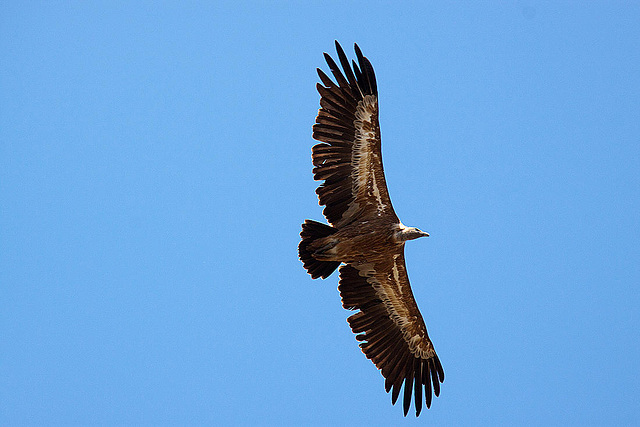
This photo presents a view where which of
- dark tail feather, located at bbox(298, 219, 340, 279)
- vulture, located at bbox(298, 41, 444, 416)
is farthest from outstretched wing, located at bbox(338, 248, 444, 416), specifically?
dark tail feather, located at bbox(298, 219, 340, 279)

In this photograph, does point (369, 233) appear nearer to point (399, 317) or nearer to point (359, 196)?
point (359, 196)

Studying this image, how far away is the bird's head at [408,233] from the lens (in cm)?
1170

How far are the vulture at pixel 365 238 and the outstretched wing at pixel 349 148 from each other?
15 mm

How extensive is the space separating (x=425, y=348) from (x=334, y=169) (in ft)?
11.3

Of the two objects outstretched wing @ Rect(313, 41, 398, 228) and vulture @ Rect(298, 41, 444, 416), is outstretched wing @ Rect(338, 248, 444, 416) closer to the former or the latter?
vulture @ Rect(298, 41, 444, 416)

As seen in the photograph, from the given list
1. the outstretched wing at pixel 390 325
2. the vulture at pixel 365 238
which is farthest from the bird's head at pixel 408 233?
the outstretched wing at pixel 390 325

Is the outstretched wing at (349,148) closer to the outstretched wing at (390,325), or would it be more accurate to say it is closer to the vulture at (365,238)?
the vulture at (365,238)

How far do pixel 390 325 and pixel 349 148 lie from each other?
10.1 ft

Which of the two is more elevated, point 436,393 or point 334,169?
point 334,169

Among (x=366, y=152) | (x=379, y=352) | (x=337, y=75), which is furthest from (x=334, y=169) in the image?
(x=379, y=352)

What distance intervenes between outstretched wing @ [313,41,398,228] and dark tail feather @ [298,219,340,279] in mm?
223

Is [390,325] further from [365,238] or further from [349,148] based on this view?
Answer: [349,148]

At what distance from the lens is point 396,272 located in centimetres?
1252

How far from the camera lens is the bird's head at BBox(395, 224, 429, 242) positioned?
38.4ft
